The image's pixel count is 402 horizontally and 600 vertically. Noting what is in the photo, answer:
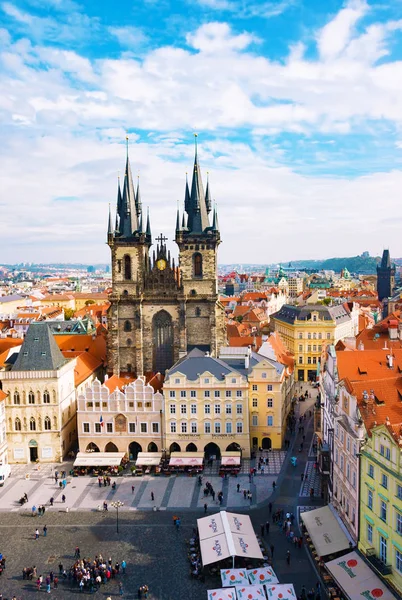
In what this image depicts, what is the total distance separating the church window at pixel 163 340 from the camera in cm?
8038

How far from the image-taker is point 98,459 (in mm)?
64312

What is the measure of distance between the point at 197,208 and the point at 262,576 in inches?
2075

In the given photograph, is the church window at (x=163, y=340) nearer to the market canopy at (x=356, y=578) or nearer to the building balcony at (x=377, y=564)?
the market canopy at (x=356, y=578)

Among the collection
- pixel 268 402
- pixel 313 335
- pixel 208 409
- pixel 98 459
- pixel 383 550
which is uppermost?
pixel 313 335

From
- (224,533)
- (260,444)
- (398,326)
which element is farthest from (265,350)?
(224,533)

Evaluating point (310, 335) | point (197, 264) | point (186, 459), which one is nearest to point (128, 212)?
point (197, 264)

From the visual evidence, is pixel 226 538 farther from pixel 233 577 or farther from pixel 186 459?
pixel 186 459

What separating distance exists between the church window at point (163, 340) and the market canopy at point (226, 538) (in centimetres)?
3491

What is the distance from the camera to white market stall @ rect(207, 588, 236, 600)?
3767 cm

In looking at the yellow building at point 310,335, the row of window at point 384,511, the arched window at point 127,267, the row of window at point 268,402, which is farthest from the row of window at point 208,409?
the yellow building at point 310,335

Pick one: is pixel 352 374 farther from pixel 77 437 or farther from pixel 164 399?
pixel 77 437

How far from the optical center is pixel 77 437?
7294 centimetres

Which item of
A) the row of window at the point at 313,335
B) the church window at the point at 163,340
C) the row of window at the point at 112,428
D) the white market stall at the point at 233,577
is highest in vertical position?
the church window at the point at 163,340

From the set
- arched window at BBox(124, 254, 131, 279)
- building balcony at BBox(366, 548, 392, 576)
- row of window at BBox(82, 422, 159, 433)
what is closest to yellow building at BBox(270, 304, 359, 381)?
arched window at BBox(124, 254, 131, 279)
